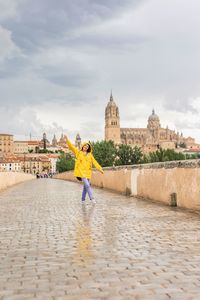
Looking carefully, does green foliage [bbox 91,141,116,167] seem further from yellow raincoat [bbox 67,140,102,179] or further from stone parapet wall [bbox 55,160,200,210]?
yellow raincoat [bbox 67,140,102,179]

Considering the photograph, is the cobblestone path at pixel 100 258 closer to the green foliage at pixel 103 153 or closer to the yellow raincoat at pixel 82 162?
the yellow raincoat at pixel 82 162

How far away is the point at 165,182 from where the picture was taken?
13.8m

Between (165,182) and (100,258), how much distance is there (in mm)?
8113

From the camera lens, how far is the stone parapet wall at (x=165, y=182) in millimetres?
11586

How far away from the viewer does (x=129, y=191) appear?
1869 cm

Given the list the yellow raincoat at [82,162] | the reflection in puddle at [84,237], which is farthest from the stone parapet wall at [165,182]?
the reflection in puddle at [84,237]

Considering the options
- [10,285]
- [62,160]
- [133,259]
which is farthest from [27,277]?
[62,160]

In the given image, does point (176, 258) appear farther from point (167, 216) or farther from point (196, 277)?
point (167, 216)

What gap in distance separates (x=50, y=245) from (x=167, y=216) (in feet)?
14.1

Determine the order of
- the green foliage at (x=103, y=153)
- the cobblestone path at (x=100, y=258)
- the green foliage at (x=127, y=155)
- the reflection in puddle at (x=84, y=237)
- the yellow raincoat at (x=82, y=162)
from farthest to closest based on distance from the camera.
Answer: the green foliage at (x=127, y=155)
the green foliage at (x=103, y=153)
the yellow raincoat at (x=82, y=162)
the reflection in puddle at (x=84, y=237)
the cobblestone path at (x=100, y=258)

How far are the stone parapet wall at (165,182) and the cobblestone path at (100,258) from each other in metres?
1.41

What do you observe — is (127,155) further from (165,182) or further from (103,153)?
(165,182)

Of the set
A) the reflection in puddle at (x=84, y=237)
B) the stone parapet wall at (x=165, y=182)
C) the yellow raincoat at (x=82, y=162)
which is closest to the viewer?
the reflection in puddle at (x=84, y=237)

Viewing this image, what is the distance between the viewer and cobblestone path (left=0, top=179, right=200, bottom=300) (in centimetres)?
440
